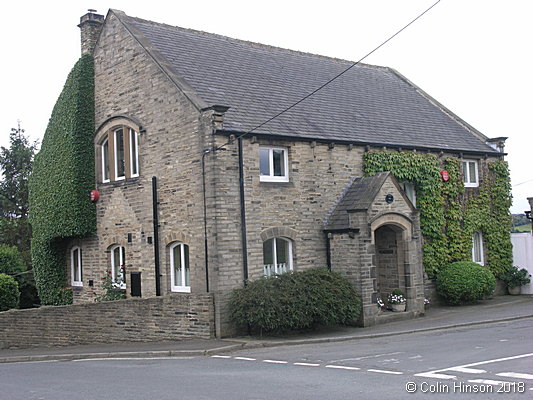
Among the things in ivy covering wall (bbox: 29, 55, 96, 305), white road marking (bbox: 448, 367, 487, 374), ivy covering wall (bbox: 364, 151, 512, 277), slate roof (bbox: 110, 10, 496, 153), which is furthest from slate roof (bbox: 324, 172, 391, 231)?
ivy covering wall (bbox: 29, 55, 96, 305)

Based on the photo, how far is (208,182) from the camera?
57.4 ft

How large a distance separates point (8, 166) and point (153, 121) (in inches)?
1007

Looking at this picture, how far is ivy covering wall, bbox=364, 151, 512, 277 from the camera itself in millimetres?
22188

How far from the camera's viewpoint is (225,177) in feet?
57.4

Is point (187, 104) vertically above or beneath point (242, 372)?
above

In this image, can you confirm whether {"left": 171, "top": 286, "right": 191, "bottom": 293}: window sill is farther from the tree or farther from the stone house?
the tree

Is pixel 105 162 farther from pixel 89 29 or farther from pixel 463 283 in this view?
pixel 463 283

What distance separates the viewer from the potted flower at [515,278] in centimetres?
Result: 2517

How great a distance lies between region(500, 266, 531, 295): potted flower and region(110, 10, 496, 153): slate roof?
4763mm

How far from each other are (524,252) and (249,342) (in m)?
14.5

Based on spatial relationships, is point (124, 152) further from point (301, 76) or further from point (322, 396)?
point (322, 396)

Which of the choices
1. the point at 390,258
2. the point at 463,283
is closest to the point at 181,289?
the point at 390,258

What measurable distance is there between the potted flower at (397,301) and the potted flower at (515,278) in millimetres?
7205

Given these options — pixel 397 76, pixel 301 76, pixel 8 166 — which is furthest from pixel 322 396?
pixel 8 166
